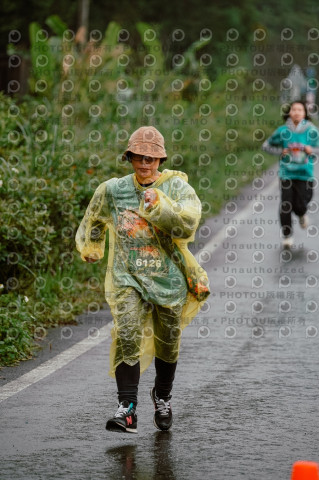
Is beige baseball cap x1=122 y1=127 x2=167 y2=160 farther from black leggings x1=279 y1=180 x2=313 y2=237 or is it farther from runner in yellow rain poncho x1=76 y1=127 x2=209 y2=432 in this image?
black leggings x1=279 y1=180 x2=313 y2=237

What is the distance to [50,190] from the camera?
11625 millimetres

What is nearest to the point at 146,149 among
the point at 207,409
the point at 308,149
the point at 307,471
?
the point at 207,409

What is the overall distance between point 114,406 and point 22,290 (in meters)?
3.39

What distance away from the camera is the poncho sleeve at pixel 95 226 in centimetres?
724

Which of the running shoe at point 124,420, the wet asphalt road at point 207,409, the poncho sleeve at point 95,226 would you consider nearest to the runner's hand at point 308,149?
the wet asphalt road at point 207,409

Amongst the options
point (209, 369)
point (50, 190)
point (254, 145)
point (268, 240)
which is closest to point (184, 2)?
point (254, 145)

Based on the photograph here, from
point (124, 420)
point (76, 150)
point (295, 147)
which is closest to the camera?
point (124, 420)

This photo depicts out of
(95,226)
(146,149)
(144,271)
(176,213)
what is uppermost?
(146,149)

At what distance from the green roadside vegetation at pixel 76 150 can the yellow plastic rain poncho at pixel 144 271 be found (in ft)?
7.18

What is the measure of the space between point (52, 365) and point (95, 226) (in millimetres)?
2007

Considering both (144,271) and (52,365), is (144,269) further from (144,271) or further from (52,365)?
(52,365)

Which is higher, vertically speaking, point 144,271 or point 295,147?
point 295,147

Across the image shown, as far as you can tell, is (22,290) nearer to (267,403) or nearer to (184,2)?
(267,403)

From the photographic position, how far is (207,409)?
7.79 metres
